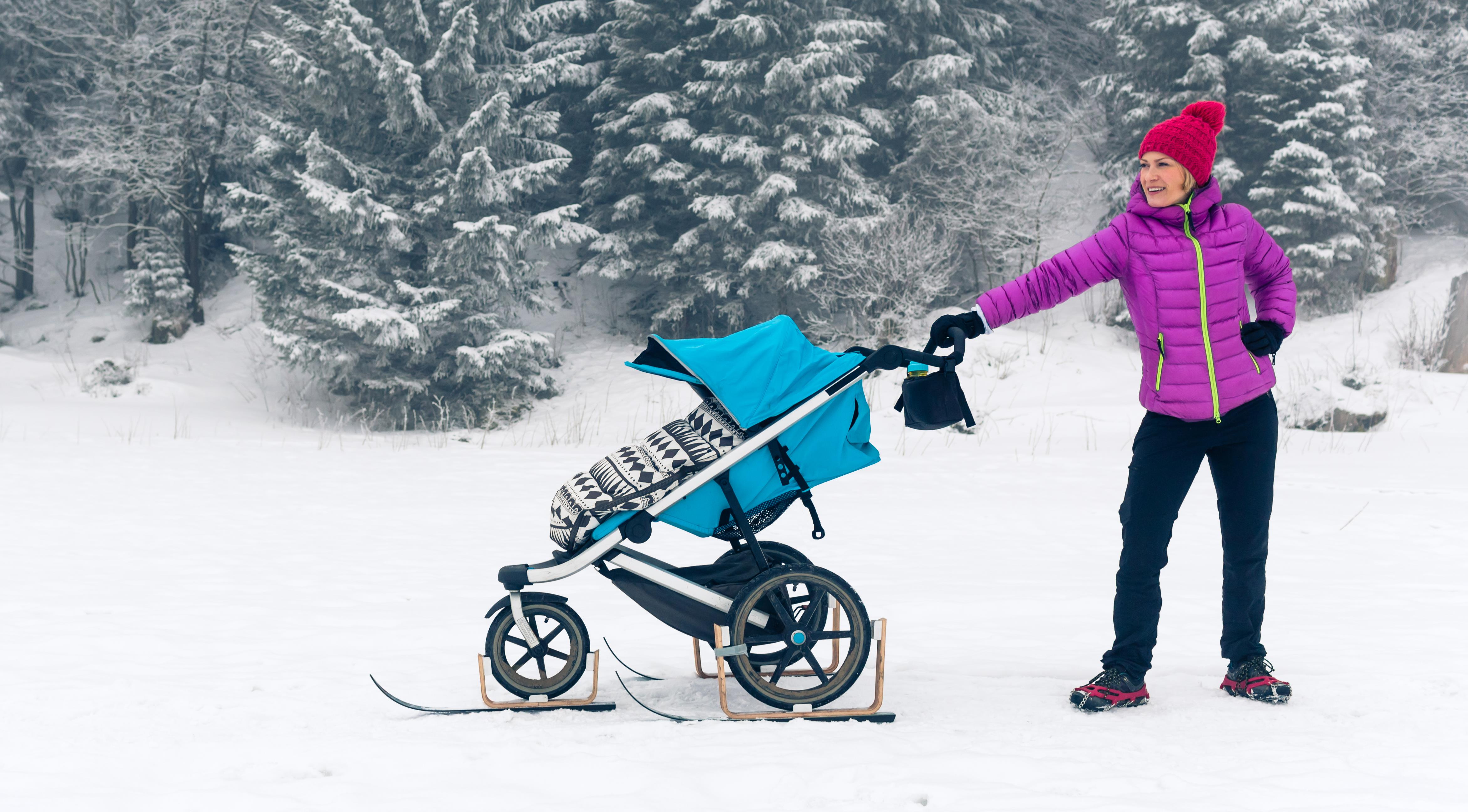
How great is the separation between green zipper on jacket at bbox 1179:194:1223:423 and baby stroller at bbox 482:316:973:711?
731 mm

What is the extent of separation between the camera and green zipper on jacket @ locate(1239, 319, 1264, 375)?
319cm

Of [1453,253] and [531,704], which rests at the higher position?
[1453,253]

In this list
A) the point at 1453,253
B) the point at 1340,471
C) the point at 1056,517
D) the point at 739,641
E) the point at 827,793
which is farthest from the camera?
the point at 1453,253

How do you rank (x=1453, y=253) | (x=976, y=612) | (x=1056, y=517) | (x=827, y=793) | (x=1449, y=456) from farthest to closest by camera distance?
(x=1453, y=253)
(x=1449, y=456)
(x=1056, y=517)
(x=976, y=612)
(x=827, y=793)

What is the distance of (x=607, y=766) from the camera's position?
105 inches

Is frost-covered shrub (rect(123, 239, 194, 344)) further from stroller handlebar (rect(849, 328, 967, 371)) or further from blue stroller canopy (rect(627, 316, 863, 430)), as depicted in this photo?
stroller handlebar (rect(849, 328, 967, 371))

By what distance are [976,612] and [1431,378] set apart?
10.5 m

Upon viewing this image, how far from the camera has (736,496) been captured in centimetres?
326

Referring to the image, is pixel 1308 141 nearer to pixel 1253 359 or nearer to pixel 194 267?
pixel 1253 359

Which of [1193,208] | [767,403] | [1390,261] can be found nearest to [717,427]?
[767,403]

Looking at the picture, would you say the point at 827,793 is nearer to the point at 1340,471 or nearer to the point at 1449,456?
the point at 1340,471

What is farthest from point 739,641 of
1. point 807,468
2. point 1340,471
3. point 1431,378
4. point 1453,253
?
point 1453,253

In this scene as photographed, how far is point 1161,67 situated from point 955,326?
16515 mm

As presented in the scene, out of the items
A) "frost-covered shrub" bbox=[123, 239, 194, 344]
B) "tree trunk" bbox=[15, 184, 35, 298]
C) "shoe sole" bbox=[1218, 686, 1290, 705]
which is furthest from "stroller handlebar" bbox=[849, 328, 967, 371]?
"tree trunk" bbox=[15, 184, 35, 298]
